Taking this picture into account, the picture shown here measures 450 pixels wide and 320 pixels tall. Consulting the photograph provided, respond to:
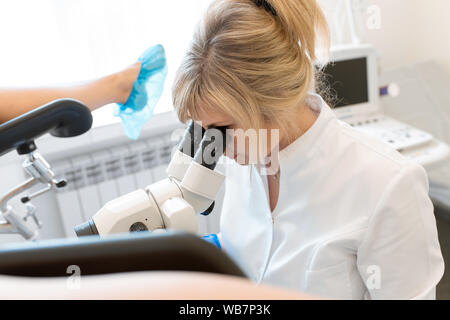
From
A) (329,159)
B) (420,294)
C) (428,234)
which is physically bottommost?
(420,294)

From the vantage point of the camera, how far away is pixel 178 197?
77 cm

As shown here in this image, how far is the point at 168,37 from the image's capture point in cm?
190

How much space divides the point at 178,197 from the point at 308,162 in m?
0.34

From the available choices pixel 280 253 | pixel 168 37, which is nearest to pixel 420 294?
pixel 280 253

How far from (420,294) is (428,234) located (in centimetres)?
13

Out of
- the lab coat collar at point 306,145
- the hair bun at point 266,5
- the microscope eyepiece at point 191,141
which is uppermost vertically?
the hair bun at point 266,5

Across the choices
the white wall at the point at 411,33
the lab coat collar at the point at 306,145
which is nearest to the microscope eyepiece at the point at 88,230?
the lab coat collar at the point at 306,145

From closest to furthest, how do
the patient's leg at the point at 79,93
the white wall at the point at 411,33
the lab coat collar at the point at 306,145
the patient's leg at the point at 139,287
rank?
the patient's leg at the point at 139,287 < the patient's leg at the point at 79,93 < the lab coat collar at the point at 306,145 < the white wall at the point at 411,33

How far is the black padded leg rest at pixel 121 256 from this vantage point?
172 millimetres

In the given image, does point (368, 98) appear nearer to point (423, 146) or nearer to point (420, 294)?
point (423, 146)

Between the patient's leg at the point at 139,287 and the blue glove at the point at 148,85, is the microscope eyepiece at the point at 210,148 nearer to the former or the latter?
the blue glove at the point at 148,85

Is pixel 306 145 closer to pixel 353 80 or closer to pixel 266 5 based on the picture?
pixel 266 5

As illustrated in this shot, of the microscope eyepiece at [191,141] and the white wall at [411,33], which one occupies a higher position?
the white wall at [411,33]
